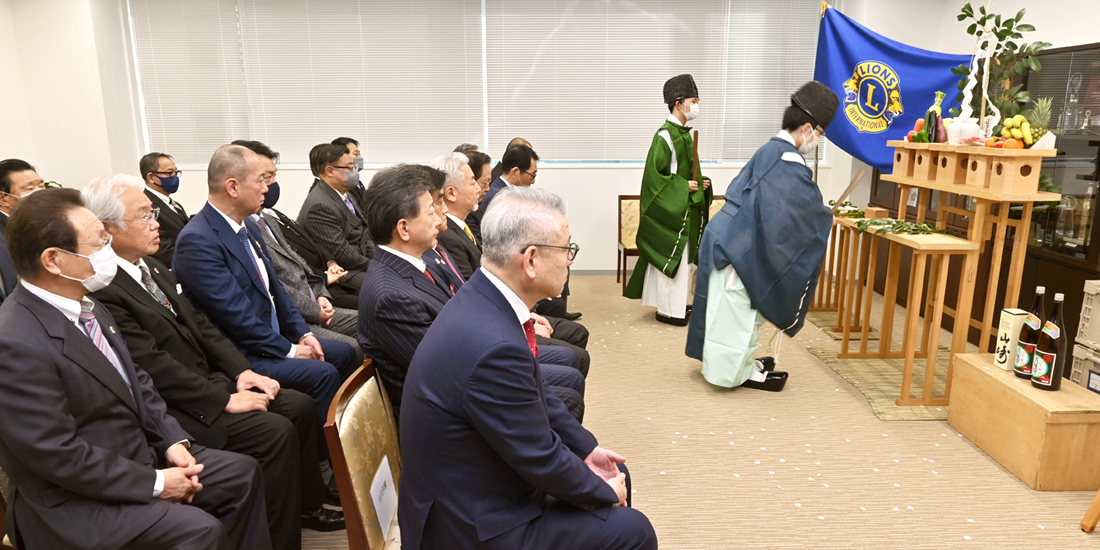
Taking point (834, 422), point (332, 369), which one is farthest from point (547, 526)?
point (834, 422)

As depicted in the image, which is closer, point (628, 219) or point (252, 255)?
point (252, 255)

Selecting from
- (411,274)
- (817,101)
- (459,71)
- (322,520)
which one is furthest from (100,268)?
(459,71)

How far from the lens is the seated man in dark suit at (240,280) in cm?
249

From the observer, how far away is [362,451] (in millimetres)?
1577

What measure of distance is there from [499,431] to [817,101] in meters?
2.70

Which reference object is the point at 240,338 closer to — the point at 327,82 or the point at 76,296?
the point at 76,296

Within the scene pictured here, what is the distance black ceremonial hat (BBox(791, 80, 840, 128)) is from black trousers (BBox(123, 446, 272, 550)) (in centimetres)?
286

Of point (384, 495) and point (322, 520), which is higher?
point (384, 495)

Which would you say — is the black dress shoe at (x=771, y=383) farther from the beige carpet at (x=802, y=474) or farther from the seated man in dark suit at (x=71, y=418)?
the seated man in dark suit at (x=71, y=418)

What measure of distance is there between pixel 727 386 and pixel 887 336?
113cm

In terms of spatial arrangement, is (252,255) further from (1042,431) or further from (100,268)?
(1042,431)

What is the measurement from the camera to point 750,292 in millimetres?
3490

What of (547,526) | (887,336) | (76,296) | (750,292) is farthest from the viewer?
(887,336)

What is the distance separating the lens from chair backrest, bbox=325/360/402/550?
145 centimetres
